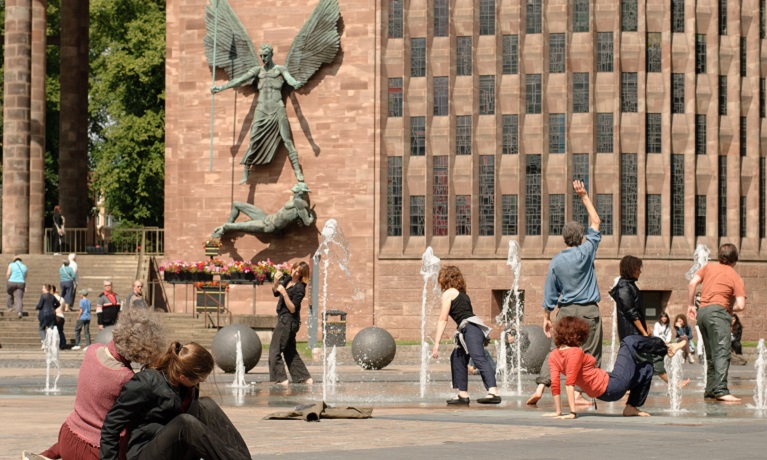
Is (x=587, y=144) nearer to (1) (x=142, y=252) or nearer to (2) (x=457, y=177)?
(2) (x=457, y=177)

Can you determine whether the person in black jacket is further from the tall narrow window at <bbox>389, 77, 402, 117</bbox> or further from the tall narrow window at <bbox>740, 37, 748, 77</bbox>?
the tall narrow window at <bbox>740, 37, 748, 77</bbox>

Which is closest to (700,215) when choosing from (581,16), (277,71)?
(581,16)

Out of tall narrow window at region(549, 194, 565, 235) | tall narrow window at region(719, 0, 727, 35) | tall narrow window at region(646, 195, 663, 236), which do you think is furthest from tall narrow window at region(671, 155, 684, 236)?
tall narrow window at region(719, 0, 727, 35)

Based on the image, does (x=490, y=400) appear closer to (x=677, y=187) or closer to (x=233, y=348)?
(x=233, y=348)

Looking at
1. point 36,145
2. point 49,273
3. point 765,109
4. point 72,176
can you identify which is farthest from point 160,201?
point 765,109

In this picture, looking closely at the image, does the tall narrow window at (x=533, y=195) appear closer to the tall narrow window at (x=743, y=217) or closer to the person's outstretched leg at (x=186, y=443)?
the tall narrow window at (x=743, y=217)

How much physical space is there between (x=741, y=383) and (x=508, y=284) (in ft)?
67.4

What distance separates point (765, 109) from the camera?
1821 inches

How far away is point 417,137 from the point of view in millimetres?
46062

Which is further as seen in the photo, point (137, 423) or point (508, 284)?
point (508, 284)

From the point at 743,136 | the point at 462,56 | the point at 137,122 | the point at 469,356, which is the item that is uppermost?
the point at 462,56

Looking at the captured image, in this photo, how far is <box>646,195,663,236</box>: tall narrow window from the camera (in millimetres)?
44844

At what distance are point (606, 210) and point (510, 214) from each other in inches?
107

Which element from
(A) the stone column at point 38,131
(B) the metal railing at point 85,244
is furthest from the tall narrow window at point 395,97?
(A) the stone column at point 38,131
